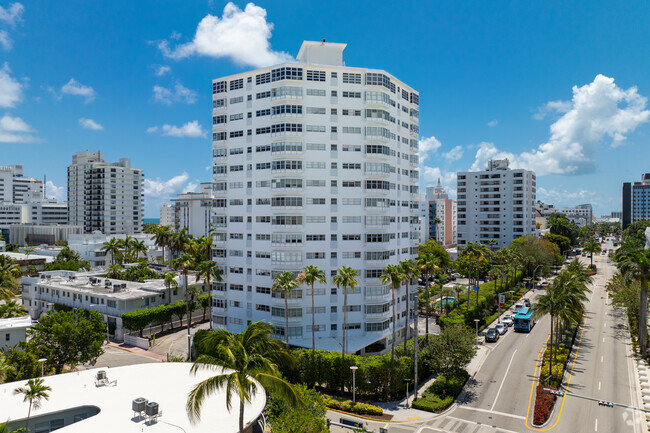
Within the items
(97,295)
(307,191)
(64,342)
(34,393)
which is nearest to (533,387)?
(307,191)

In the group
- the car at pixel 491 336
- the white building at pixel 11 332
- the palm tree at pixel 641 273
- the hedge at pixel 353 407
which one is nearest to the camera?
the hedge at pixel 353 407

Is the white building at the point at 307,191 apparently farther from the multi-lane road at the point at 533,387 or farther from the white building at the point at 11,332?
the white building at the point at 11,332

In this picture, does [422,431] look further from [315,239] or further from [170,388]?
[315,239]

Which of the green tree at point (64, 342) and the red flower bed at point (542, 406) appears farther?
the green tree at point (64, 342)

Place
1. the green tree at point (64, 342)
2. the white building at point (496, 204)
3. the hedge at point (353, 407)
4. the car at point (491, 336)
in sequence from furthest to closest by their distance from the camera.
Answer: the white building at point (496, 204) → the car at point (491, 336) → the green tree at point (64, 342) → the hedge at point (353, 407)

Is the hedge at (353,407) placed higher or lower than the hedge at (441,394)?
lower

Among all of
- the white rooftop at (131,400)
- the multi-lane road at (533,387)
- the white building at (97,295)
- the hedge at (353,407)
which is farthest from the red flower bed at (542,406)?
the white building at (97,295)


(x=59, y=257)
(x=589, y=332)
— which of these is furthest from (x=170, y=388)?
(x=59, y=257)

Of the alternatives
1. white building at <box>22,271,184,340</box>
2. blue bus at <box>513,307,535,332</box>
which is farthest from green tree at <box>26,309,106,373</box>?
blue bus at <box>513,307,535,332</box>
